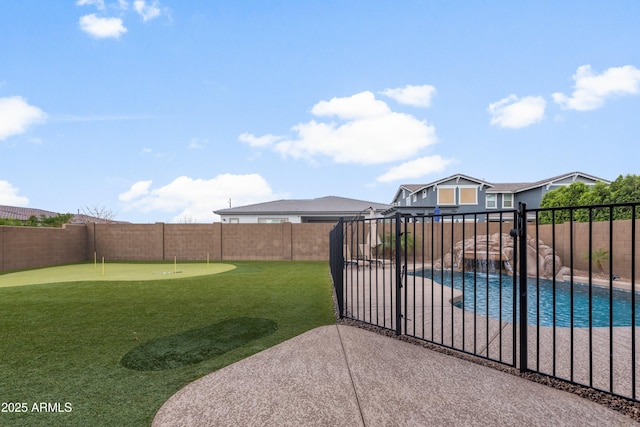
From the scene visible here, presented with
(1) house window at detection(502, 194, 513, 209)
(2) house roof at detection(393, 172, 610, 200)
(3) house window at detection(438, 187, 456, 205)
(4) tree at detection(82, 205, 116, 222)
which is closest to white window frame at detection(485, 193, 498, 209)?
(2) house roof at detection(393, 172, 610, 200)

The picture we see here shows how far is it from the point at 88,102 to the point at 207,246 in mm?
7928

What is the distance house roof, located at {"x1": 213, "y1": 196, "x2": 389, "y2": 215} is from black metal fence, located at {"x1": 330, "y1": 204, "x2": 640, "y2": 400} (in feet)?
29.1

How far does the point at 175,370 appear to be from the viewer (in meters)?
3.22

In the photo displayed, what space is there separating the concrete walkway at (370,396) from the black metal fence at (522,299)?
385mm

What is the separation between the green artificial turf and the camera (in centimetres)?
262

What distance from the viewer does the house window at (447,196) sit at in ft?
84.2

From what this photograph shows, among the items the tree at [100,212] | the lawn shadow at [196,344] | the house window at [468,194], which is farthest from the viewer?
the tree at [100,212]

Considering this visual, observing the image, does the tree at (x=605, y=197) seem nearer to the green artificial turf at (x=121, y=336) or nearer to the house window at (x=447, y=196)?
the house window at (x=447, y=196)

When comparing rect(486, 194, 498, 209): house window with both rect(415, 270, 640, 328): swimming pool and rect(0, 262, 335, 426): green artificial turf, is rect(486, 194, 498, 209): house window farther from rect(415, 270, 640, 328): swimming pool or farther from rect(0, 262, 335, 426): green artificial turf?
rect(0, 262, 335, 426): green artificial turf

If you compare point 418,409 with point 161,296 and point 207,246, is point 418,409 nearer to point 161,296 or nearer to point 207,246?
point 161,296

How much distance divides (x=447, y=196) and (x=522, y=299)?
24.2 meters

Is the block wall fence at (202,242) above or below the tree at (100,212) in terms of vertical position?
below

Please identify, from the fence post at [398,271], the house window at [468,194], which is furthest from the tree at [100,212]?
the fence post at [398,271]

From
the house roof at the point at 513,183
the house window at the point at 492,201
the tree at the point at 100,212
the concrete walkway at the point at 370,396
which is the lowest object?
the concrete walkway at the point at 370,396
